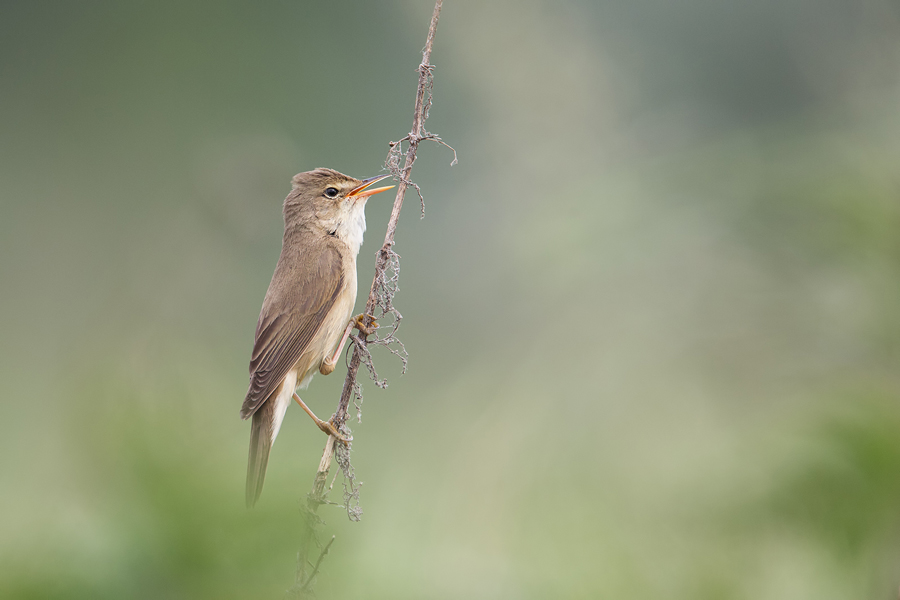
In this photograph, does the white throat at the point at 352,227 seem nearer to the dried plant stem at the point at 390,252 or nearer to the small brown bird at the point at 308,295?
the small brown bird at the point at 308,295

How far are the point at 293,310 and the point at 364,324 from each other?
0.41 metres

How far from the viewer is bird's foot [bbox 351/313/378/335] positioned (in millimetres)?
1949

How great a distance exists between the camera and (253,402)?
2096 millimetres

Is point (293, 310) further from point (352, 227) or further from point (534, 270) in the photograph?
point (534, 270)

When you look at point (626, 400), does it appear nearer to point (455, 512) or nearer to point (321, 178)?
point (455, 512)

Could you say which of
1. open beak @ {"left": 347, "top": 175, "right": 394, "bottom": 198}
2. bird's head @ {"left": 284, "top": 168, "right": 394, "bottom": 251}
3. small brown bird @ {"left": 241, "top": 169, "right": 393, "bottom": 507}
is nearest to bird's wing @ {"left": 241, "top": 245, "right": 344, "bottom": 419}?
small brown bird @ {"left": 241, "top": 169, "right": 393, "bottom": 507}

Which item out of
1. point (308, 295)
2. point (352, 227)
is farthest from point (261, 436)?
point (352, 227)

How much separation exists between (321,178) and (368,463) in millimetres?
1112

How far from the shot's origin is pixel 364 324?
207 centimetres

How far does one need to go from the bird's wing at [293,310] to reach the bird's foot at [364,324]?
262 millimetres

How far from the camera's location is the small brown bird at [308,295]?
86.5 inches

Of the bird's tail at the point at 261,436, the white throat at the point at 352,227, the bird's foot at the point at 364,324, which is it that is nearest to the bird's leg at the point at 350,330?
the bird's foot at the point at 364,324

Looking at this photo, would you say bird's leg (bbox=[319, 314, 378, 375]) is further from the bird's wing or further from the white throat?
the white throat

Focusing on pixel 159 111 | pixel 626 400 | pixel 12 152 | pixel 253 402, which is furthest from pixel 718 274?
pixel 12 152
